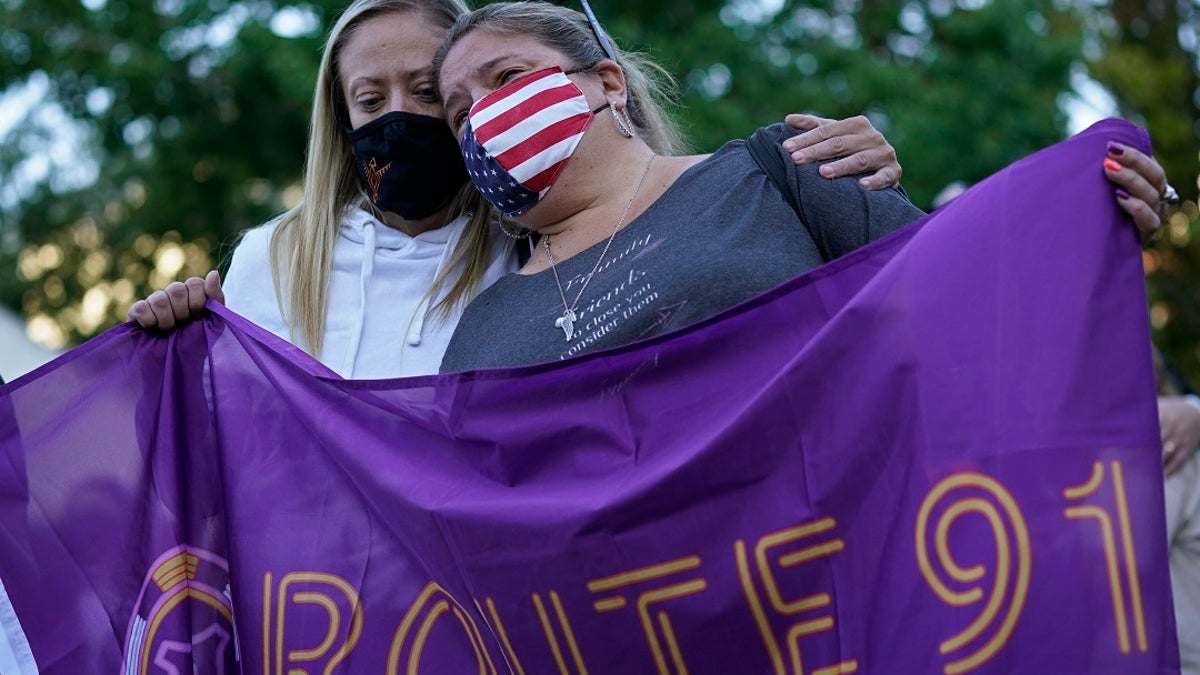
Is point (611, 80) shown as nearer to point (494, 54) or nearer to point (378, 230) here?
point (494, 54)

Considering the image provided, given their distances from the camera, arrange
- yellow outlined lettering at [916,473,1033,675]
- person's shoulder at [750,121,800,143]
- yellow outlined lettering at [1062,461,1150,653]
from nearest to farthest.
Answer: yellow outlined lettering at [1062,461,1150,653] → yellow outlined lettering at [916,473,1033,675] → person's shoulder at [750,121,800,143]

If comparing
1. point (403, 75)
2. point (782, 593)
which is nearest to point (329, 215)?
point (403, 75)

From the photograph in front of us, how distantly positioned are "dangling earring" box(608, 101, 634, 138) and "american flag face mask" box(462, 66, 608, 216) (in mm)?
76

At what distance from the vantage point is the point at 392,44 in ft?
12.0

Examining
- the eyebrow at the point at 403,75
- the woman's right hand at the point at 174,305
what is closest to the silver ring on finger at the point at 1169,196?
the eyebrow at the point at 403,75

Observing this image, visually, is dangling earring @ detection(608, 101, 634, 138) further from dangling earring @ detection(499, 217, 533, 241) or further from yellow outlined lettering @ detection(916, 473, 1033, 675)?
yellow outlined lettering @ detection(916, 473, 1033, 675)

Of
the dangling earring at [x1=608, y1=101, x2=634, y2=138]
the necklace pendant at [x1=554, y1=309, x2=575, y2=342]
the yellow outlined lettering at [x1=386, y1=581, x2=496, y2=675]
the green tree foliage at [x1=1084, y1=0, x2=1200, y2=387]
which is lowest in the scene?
the green tree foliage at [x1=1084, y1=0, x2=1200, y2=387]

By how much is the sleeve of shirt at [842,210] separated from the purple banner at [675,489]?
0.94ft

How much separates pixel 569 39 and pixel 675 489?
120 centimetres

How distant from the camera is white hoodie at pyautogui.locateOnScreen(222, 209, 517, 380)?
351 cm

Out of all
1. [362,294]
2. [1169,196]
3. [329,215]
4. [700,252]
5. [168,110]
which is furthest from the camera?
[168,110]

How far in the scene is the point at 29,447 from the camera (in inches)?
128

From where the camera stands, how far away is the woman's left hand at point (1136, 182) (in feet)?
8.18

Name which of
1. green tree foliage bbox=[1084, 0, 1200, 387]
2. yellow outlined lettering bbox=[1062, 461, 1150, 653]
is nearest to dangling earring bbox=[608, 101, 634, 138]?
yellow outlined lettering bbox=[1062, 461, 1150, 653]
